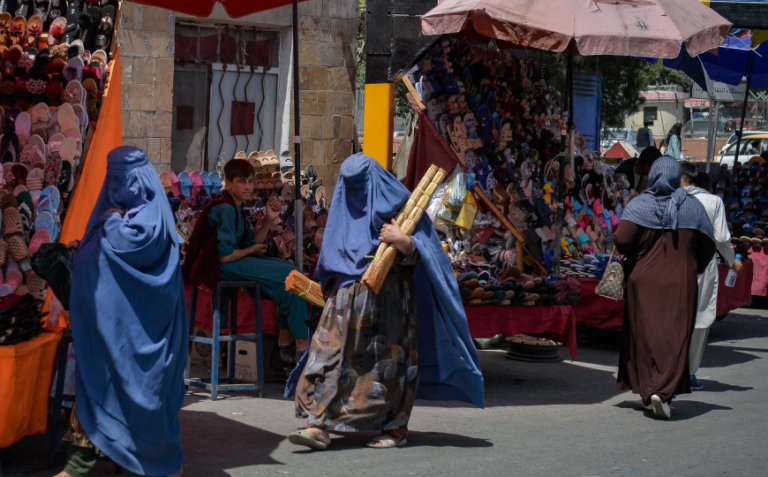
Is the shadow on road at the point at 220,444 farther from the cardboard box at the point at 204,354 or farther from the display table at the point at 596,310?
the display table at the point at 596,310

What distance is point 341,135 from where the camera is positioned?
41.8ft

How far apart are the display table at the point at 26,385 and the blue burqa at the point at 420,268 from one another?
1.53 metres

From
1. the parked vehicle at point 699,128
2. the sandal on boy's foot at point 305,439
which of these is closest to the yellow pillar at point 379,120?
the sandal on boy's foot at point 305,439

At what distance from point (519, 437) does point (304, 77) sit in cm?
694

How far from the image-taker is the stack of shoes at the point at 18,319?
192 inches

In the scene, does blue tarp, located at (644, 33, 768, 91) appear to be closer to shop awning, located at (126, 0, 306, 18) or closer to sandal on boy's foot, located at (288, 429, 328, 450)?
shop awning, located at (126, 0, 306, 18)

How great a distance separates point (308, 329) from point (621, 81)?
17246mm

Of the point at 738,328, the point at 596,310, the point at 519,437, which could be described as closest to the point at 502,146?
the point at 596,310

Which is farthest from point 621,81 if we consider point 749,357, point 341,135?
point 749,357

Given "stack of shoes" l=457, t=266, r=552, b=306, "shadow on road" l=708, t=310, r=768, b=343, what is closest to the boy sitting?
"stack of shoes" l=457, t=266, r=552, b=306

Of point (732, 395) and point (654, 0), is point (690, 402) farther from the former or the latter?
point (654, 0)

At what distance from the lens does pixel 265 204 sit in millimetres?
8016

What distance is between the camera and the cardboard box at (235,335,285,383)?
7.42 metres

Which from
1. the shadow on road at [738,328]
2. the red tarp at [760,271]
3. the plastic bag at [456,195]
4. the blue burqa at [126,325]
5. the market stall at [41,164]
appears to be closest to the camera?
the blue burqa at [126,325]
